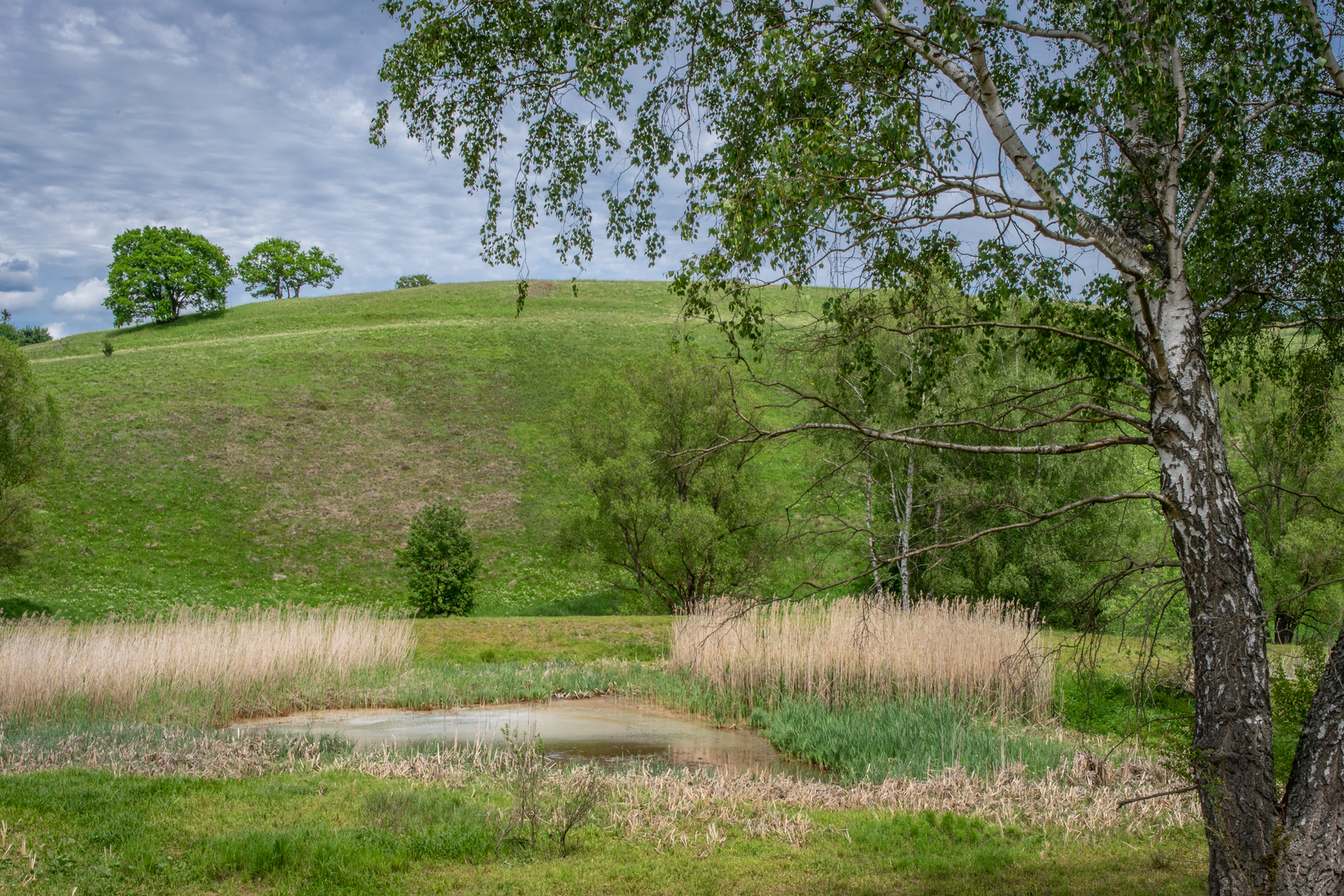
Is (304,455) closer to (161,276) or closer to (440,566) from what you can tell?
(440,566)

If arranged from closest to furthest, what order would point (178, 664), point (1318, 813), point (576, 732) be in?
point (1318, 813) < point (178, 664) < point (576, 732)

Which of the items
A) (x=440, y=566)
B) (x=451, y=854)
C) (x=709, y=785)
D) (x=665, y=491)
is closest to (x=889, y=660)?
(x=709, y=785)

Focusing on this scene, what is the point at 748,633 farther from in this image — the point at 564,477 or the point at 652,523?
the point at 564,477

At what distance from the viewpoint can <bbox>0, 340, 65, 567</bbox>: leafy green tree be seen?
19.5 meters

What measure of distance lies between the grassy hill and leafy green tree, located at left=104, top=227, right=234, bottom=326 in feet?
6.15

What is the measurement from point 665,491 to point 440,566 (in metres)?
6.06

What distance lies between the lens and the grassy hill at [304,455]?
25.4 metres

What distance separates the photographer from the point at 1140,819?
657 cm

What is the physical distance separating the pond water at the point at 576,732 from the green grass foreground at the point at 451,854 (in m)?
2.40

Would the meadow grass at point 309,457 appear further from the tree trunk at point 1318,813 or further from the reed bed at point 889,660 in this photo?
the tree trunk at point 1318,813

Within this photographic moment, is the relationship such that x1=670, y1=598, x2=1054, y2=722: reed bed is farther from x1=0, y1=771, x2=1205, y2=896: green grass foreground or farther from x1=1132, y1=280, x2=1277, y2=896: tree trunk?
x1=1132, y1=280, x2=1277, y2=896: tree trunk

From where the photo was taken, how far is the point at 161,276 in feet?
180

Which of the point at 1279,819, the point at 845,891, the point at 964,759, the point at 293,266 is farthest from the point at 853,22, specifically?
the point at 293,266

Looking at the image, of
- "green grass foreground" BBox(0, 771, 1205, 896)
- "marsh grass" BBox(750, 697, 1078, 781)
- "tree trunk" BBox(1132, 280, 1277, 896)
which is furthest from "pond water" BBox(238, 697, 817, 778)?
"tree trunk" BBox(1132, 280, 1277, 896)
